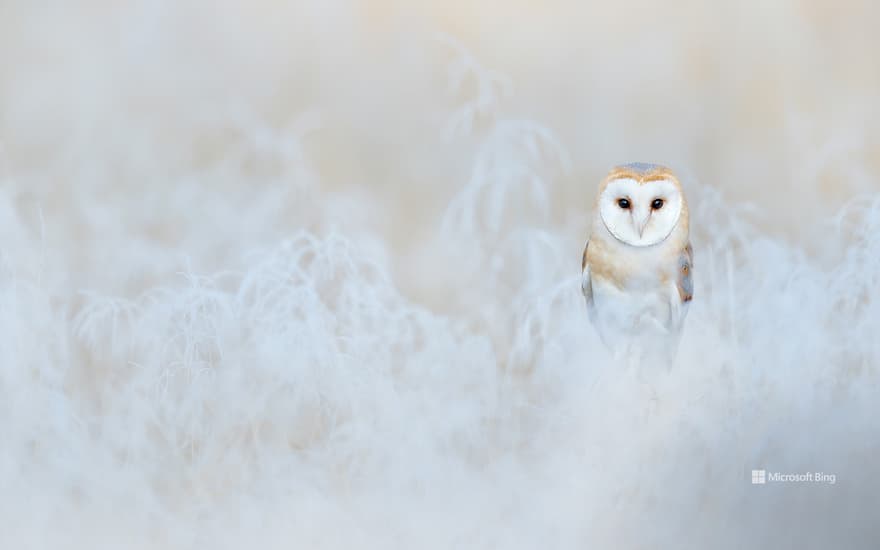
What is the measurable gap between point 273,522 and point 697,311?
86cm

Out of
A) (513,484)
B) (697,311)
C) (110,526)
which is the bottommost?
(110,526)

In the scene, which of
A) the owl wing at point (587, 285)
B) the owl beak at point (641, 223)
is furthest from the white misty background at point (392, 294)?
the owl beak at point (641, 223)

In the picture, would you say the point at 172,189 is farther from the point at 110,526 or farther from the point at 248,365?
the point at 110,526

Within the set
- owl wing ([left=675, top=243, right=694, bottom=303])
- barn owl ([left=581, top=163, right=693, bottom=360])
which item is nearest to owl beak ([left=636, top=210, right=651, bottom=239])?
barn owl ([left=581, top=163, right=693, bottom=360])

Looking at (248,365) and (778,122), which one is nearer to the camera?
(248,365)

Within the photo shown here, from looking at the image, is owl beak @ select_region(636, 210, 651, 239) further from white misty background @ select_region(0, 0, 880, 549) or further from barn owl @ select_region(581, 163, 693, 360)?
white misty background @ select_region(0, 0, 880, 549)

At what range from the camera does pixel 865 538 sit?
1646 millimetres

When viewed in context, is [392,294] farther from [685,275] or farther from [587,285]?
[685,275]

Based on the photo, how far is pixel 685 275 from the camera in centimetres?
151

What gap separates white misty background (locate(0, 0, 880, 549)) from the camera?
1.54 metres

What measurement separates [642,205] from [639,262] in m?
0.10

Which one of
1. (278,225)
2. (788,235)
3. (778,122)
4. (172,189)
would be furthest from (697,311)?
(172,189)

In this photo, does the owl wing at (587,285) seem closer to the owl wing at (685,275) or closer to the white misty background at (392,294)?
the white misty background at (392,294)

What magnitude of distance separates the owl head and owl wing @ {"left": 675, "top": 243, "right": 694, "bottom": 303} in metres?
0.06
